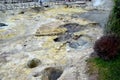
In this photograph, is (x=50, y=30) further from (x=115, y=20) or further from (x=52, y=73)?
(x=115, y=20)

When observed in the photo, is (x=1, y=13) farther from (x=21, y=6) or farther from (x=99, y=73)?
(x=99, y=73)

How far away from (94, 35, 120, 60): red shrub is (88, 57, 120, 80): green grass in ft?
0.93

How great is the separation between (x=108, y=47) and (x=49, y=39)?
7.72 m

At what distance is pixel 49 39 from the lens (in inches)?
889

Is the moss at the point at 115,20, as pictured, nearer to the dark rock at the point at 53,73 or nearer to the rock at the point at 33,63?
the dark rock at the point at 53,73

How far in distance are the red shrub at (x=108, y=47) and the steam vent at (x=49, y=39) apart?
1.23 meters

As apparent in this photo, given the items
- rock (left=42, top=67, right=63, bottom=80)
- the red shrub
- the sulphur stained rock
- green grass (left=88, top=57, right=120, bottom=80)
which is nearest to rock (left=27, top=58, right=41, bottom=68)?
rock (left=42, top=67, right=63, bottom=80)

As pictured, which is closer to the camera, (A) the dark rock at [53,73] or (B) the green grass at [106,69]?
(B) the green grass at [106,69]

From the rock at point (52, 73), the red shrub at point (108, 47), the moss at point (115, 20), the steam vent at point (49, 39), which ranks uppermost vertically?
the moss at point (115, 20)

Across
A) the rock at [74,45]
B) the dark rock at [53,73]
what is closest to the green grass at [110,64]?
the dark rock at [53,73]

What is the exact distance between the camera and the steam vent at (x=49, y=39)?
17.4 m

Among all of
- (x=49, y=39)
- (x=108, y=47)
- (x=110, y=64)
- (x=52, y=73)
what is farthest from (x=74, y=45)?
(x=110, y=64)

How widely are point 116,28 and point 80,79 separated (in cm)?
323

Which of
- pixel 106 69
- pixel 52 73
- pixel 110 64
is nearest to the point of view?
pixel 106 69
